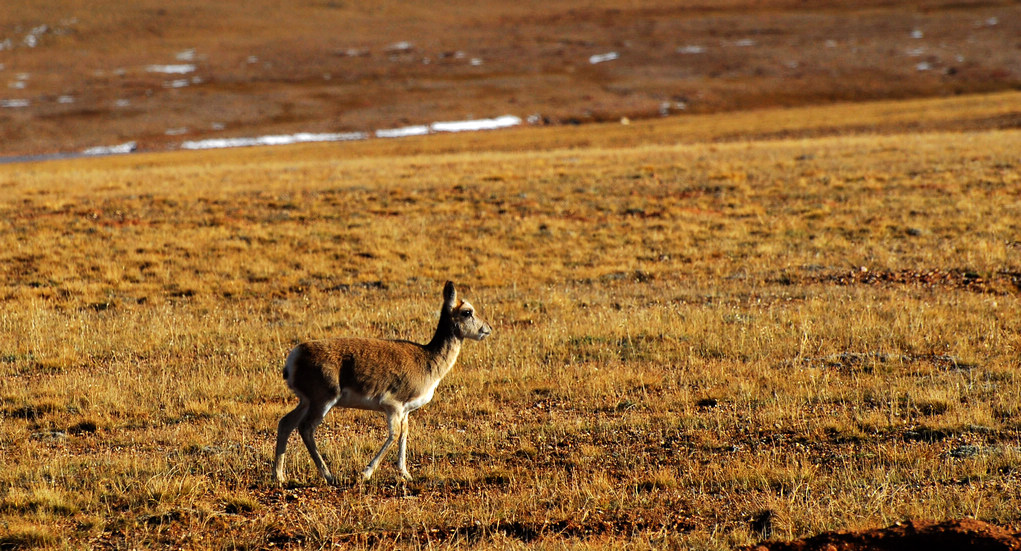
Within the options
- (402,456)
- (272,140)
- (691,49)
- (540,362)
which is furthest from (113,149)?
(402,456)

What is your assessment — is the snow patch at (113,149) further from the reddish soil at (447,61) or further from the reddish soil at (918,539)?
the reddish soil at (918,539)

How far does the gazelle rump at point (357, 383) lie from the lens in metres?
7.07

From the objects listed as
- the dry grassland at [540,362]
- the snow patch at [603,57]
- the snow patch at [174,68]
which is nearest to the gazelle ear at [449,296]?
the dry grassland at [540,362]

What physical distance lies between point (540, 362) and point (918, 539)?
20.3 ft

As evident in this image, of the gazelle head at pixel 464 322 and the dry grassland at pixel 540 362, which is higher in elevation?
the gazelle head at pixel 464 322

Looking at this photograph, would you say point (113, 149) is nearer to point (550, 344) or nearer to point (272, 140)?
point (272, 140)

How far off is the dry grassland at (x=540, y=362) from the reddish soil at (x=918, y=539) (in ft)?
1.75

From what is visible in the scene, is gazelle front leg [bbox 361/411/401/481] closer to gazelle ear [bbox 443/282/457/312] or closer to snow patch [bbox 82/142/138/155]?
gazelle ear [bbox 443/282/457/312]

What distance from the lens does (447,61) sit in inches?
4742

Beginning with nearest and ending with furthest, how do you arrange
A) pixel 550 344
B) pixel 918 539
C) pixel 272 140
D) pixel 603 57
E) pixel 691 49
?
pixel 918 539 → pixel 550 344 → pixel 272 140 → pixel 603 57 → pixel 691 49

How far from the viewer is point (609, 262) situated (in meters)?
18.8

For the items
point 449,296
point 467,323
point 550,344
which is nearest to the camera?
point 449,296

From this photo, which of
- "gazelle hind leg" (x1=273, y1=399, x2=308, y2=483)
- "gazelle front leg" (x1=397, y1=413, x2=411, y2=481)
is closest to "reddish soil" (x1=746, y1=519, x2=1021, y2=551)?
"gazelle front leg" (x1=397, y1=413, x2=411, y2=481)

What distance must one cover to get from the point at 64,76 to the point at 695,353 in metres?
118
